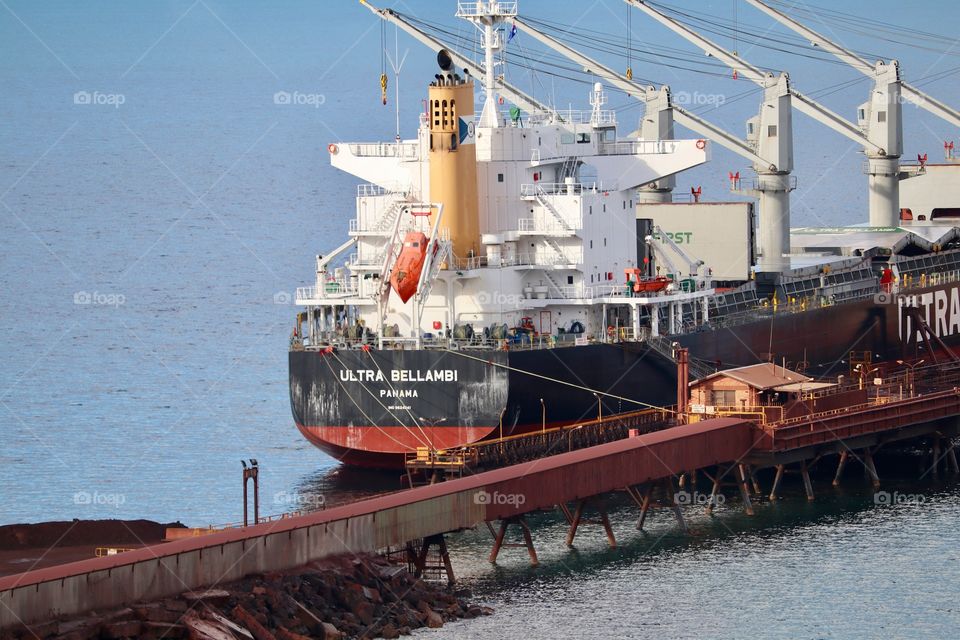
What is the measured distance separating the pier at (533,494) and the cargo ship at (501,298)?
8.76ft

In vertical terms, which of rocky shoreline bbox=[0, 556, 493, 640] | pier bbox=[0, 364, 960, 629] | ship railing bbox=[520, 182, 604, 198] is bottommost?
rocky shoreline bbox=[0, 556, 493, 640]

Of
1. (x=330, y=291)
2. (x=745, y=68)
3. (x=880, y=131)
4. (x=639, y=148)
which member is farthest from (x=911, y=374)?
(x=880, y=131)

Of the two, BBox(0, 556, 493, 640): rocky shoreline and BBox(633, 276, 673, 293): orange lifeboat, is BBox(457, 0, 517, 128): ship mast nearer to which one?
BBox(633, 276, 673, 293): orange lifeboat

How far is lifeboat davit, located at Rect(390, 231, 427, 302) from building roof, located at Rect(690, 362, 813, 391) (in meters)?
7.32

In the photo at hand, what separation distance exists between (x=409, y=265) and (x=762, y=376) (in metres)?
9.08

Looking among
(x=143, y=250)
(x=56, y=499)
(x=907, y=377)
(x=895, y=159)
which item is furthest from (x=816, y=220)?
(x=56, y=499)

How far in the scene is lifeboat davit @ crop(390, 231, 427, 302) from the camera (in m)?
53.1

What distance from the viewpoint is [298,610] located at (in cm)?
3712

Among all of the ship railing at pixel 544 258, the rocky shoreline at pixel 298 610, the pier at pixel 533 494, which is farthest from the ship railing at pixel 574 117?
the rocky shoreline at pixel 298 610

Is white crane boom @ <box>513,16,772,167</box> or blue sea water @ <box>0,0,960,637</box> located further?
white crane boom @ <box>513,16,772,167</box>

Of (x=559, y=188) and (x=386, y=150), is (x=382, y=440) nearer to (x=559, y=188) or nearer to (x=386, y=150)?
(x=559, y=188)

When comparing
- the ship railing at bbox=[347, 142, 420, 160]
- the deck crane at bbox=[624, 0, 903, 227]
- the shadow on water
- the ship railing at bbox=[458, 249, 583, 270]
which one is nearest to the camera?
the shadow on water

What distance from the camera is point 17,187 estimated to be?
152000mm

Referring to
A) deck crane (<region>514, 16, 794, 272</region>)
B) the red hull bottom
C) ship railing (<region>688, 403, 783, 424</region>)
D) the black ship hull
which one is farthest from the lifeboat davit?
deck crane (<region>514, 16, 794, 272</region>)
